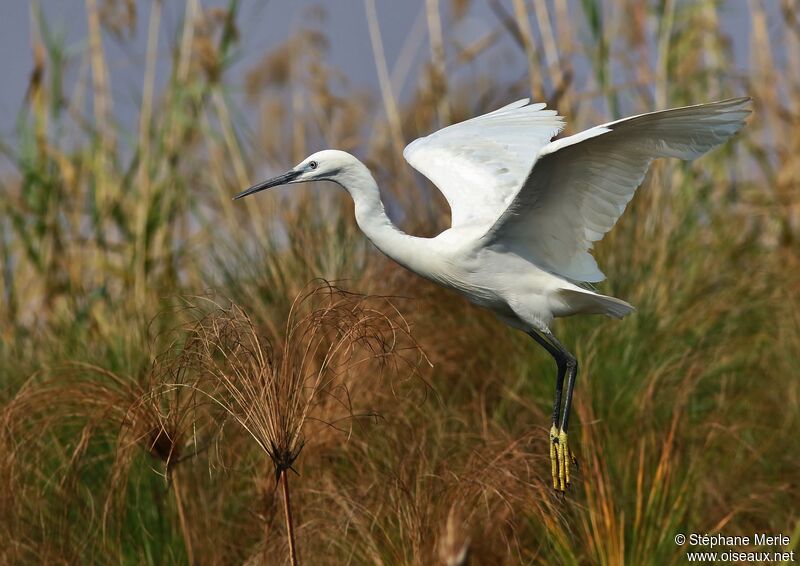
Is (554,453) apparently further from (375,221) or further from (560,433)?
(375,221)

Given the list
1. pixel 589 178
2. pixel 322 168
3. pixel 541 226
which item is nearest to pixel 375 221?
pixel 322 168

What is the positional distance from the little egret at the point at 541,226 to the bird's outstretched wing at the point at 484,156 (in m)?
0.01

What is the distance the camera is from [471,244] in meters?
3.46

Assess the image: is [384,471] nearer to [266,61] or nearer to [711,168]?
[711,168]

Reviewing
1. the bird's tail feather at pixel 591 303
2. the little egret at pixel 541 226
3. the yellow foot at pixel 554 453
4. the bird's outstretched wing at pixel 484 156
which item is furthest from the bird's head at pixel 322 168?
the yellow foot at pixel 554 453

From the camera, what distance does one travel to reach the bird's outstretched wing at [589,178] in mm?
3041

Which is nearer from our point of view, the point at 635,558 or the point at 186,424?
the point at 186,424

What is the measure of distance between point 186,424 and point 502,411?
1599mm

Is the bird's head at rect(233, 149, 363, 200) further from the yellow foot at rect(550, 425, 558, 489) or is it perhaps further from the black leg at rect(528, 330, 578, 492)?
the yellow foot at rect(550, 425, 558, 489)

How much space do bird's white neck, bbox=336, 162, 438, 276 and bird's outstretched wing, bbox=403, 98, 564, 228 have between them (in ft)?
0.79

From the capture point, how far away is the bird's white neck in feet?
11.4

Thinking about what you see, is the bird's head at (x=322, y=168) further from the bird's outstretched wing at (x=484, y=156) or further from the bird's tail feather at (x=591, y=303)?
the bird's tail feather at (x=591, y=303)


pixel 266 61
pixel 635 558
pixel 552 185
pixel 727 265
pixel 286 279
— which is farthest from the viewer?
pixel 266 61

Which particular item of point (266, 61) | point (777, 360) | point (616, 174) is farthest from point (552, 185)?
point (266, 61)
